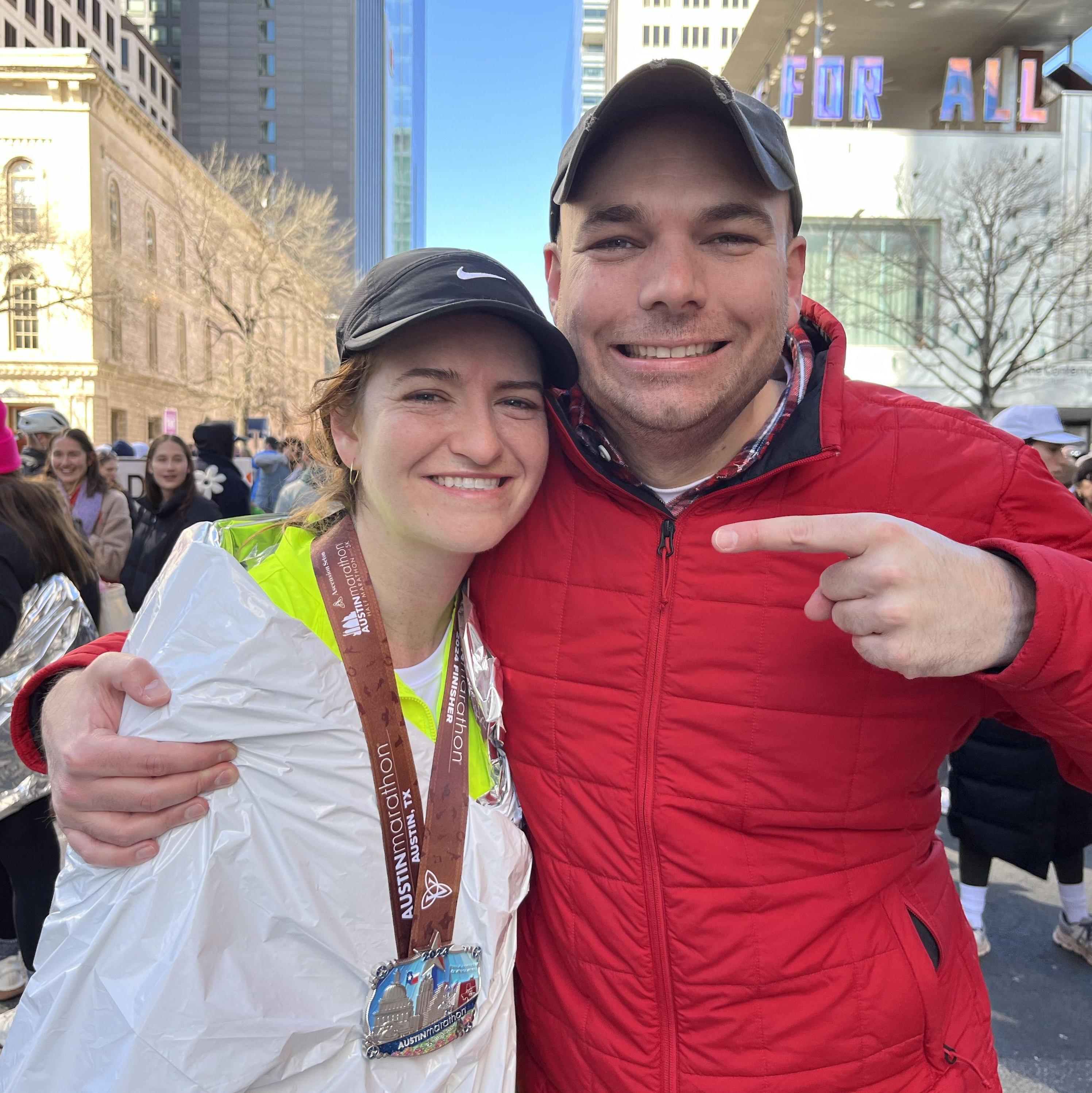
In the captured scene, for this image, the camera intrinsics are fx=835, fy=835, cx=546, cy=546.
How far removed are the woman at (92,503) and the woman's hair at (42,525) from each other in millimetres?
3327

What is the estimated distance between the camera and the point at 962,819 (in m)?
3.87

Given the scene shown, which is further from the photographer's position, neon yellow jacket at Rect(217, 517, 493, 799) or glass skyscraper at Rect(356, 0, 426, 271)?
glass skyscraper at Rect(356, 0, 426, 271)

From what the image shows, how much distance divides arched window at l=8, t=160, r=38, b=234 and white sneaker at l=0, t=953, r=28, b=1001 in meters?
35.2

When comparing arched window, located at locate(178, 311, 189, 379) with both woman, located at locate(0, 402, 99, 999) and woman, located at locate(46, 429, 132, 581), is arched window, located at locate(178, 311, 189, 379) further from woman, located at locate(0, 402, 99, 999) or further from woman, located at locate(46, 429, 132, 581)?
woman, located at locate(0, 402, 99, 999)

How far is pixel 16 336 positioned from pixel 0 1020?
35481 millimetres

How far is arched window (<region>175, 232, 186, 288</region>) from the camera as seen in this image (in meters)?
34.6

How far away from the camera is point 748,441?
1.64 metres

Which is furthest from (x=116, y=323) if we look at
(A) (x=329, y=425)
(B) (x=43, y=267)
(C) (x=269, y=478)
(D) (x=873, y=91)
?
(A) (x=329, y=425)

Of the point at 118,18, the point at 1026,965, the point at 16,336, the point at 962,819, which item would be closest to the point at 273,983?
the point at 962,819

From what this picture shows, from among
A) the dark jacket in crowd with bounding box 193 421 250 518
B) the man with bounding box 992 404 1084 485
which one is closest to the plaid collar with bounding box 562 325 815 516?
the man with bounding box 992 404 1084 485

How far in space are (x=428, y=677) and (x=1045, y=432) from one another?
512 cm

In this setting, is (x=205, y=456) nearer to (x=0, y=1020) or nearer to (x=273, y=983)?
(x=0, y=1020)

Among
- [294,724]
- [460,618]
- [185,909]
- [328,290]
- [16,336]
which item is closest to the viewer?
[185,909]

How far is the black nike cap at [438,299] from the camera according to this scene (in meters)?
1.45
